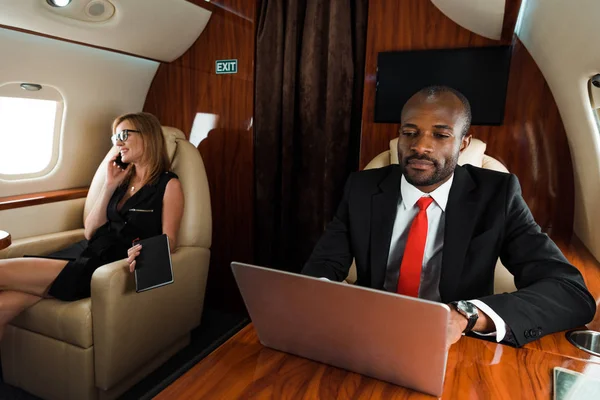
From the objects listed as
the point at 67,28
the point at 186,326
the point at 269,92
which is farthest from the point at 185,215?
the point at 67,28

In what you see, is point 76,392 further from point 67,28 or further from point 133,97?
point 133,97

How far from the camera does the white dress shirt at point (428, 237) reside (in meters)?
1.72

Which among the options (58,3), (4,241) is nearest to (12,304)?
(4,241)

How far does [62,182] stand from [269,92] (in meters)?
1.82

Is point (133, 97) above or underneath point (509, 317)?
above

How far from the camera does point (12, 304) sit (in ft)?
7.70

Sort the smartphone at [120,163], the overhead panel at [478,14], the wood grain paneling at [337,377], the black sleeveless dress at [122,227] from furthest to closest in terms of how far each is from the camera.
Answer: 1. the smartphone at [120,163]
2. the black sleeveless dress at [122,227]
3. the overhead panel at [478,14]
4. the wood grain paneling at [337,377]

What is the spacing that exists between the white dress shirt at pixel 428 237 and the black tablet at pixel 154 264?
122 centimetres

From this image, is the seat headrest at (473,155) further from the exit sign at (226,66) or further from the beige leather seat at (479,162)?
the exit sign at (226,66)

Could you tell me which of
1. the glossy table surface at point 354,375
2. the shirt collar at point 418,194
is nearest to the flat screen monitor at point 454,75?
the shirt collar at point 418,194

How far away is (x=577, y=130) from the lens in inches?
88.6

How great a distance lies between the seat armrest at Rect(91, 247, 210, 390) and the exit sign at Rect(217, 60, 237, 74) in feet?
4.80

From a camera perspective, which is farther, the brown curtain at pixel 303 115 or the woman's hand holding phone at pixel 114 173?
the brown curtain at pixel 303 115

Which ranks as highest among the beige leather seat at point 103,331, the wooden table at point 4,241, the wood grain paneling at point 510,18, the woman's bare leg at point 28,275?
the wood grain paneling at point 510,18
